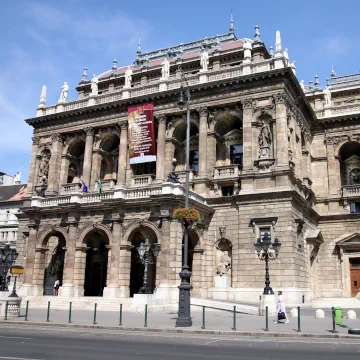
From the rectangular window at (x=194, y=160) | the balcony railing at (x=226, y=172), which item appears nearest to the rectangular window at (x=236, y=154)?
the balcony railing at (x=226, y=172)

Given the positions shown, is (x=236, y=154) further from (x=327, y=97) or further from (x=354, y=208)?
(x=327, y=97)

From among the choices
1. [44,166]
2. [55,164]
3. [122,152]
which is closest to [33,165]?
[44,166]

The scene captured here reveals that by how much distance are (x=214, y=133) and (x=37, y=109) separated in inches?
793

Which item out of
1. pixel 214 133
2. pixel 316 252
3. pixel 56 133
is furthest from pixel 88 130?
pixel 316 252

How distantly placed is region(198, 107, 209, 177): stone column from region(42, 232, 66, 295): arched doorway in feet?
48.0

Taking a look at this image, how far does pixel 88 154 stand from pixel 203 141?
1191cm

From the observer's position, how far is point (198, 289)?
3644 centimetres

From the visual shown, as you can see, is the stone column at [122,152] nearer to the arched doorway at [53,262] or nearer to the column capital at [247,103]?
the arched doorway at [53,262]

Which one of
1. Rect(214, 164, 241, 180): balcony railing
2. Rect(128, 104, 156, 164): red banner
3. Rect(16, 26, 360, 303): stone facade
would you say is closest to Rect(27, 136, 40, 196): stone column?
Rect(16, 26, 360, 303): stone facade

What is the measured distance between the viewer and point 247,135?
3862 centimetres

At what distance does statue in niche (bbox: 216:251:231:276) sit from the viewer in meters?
37.6

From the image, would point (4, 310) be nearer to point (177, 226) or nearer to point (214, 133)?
point (177, 226)

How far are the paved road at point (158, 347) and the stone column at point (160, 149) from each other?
2268 centimetres

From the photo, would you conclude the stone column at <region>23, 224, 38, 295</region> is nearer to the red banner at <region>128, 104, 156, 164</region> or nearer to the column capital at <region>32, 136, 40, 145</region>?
the red banner at <region>128, 104, 156, 164</region>
